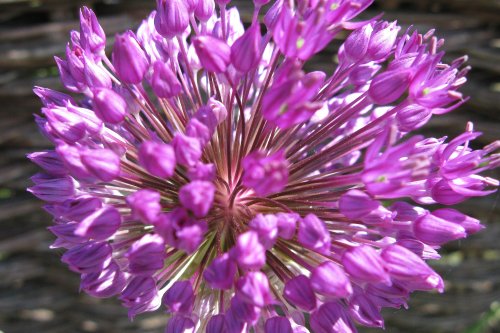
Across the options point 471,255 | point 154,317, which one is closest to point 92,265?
point 154,317

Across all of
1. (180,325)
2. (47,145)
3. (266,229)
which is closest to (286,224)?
(266,229)

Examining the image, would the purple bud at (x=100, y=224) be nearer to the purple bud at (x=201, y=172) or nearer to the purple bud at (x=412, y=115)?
the purple bud at (x=201, y=172)

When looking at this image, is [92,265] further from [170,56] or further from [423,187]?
[423,187]

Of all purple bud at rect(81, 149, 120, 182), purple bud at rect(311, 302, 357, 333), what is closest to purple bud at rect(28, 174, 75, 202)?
purple bud at rect(81, 149, 120, 182)

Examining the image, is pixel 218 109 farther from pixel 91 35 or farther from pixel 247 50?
pixel 91 35

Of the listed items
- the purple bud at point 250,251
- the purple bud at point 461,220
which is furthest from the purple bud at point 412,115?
the purple bud at point 250,251

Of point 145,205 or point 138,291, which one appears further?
point 138,291
